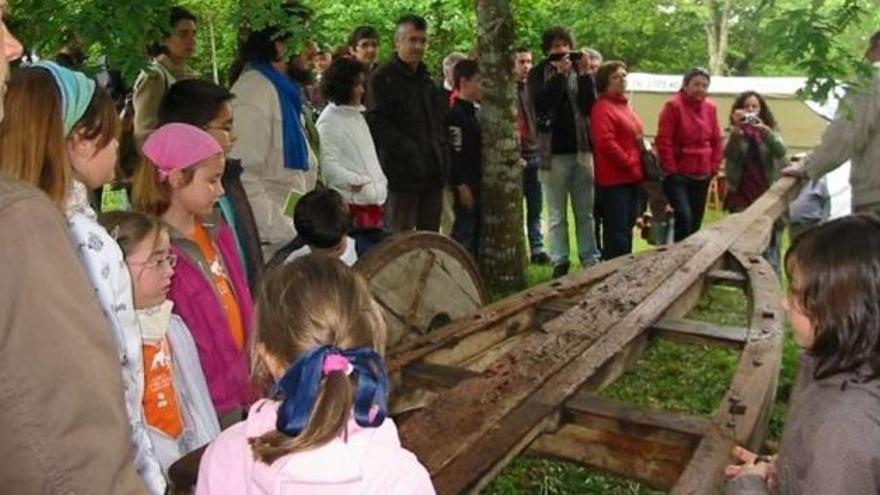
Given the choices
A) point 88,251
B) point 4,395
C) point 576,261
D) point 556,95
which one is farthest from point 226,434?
point 576,261

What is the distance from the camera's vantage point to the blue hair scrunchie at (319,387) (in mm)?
1472

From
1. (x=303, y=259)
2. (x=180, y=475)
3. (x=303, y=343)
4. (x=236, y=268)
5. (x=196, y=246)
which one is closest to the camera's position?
(x=303, y=343)

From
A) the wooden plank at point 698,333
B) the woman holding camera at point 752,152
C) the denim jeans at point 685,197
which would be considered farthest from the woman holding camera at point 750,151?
the wooden plank at point 698,333

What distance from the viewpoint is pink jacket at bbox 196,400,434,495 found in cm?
150

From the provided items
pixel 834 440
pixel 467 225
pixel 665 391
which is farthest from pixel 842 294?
pixel 467 225

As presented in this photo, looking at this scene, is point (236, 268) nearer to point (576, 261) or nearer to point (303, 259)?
point (303, 259)

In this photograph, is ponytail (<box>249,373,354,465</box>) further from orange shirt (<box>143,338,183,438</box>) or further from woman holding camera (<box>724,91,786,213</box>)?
woman holding camera (<box>724,91,786,213</box>)

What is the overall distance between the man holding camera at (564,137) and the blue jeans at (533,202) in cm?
50

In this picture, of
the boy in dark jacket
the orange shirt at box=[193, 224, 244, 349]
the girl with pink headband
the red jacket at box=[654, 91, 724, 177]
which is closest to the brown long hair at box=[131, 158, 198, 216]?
the girl with pink headband

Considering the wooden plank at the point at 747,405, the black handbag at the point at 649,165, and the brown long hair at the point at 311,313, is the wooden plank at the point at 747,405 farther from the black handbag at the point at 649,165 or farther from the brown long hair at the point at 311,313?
the black handbag at the point at 649,165

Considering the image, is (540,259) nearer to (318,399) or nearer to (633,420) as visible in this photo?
(633,420)

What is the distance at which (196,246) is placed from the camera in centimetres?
273

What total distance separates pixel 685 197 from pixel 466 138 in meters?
2.22

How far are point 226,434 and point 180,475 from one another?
0.44 m
